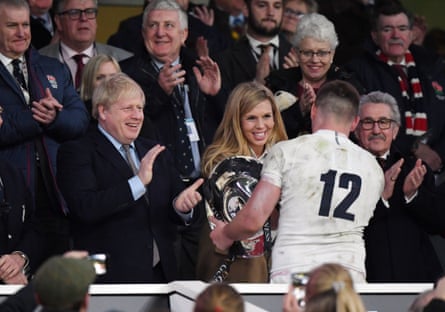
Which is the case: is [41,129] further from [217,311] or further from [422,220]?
[217,311]

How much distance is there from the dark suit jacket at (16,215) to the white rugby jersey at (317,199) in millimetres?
1940

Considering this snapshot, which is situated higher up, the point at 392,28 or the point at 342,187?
the point at 392,28

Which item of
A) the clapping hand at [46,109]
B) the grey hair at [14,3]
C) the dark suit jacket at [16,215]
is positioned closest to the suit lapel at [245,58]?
the grey hair at [14,3]

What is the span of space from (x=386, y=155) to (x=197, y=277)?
172 centimetres

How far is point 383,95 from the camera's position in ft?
32.4

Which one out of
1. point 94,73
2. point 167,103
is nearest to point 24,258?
point 94,73

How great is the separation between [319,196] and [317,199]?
21 millimetres

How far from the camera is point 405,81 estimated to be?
1150cm

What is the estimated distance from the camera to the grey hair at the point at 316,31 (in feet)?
34.6

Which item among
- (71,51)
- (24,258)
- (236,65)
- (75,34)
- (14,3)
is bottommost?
(24,258)

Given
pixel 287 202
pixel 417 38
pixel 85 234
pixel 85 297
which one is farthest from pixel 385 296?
pixel 417 38

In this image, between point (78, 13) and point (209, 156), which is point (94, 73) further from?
point (209, 156)

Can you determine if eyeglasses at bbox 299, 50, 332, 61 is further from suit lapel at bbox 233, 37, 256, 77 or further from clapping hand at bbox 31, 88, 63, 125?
clapping hand at bbox 31, 88, 63, 125

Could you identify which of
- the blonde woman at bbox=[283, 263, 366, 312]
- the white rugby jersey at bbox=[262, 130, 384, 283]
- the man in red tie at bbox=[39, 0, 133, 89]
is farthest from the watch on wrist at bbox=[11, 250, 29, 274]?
the blonde woman at bbox=[283, 263, 366, 312]
